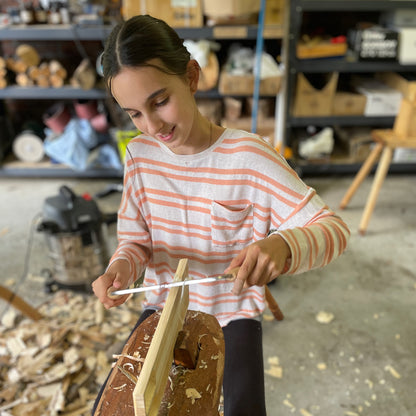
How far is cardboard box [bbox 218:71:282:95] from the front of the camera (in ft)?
10.2

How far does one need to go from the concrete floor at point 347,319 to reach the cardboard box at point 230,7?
5.36 feet

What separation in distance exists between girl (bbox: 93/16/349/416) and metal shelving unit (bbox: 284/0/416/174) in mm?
2214

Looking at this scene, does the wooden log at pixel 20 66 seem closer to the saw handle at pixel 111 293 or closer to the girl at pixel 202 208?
the girl at pixel 202 208

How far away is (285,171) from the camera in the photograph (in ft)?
3.41

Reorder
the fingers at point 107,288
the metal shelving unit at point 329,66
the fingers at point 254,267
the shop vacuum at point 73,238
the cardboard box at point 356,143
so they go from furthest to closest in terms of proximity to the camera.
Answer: the cardboard box at point 356,143 → the metal shelving unit at point 329,66 → the shop vacuum at point 73,238 → the fingers at point 107,288 → the fingers at point 254,267

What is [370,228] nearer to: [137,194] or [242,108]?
[242,108]

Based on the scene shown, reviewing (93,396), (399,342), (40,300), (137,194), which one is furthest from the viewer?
(40,300)

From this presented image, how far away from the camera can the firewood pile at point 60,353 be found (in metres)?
1.79

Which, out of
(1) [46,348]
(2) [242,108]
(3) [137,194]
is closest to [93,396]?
(1) [46,348]

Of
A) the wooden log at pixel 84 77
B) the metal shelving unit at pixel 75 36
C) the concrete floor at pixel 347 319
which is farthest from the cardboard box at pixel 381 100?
the wooden log at pixel 84 77

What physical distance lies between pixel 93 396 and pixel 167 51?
1.61 meters

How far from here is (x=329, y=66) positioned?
10.4 ft

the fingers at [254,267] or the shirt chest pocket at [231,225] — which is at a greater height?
the fingers at [254,267]

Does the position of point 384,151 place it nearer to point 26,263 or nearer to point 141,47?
point 141,47
